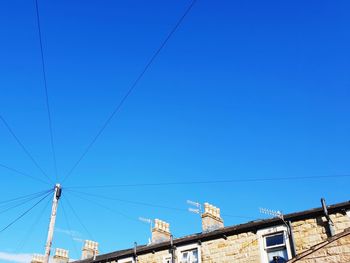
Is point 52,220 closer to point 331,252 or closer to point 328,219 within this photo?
point 331,252

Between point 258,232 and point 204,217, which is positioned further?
point 204,217

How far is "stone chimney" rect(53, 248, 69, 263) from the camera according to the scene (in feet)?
82.4

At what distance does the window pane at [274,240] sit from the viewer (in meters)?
15.4

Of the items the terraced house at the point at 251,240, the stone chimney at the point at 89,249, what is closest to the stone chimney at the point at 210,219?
the terraced house at the point at 251,240

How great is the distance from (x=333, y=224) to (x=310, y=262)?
17.6 feet

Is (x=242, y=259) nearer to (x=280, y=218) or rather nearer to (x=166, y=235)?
(x=280, y=218)

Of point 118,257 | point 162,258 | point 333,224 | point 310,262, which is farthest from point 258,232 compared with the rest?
point 118,257

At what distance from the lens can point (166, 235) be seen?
68.0 feet

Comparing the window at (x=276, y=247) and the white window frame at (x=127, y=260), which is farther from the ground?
the white window frame at (x=127, y=260)

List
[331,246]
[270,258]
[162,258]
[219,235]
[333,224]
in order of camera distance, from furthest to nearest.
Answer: [162,258]
[219,235]
[270,258]
[333,224]
[331,246]

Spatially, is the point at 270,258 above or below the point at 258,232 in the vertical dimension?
A: below

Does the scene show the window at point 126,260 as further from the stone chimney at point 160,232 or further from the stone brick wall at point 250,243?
the stone chimney at point 160,232

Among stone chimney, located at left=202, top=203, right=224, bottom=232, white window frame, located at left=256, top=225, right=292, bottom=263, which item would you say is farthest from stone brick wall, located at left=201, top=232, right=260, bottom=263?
stone chimney, located at left=202, top=203, right=224, bottom=232

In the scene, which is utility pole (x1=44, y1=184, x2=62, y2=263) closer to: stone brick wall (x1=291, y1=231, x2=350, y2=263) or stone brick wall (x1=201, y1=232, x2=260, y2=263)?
stone brick wall (x1=201, y1=232, x2=260, y2=263)
